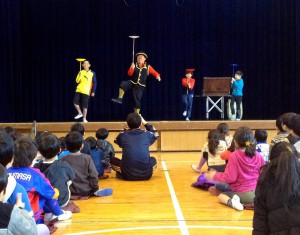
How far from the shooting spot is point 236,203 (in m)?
4.86

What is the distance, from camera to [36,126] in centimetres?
1002

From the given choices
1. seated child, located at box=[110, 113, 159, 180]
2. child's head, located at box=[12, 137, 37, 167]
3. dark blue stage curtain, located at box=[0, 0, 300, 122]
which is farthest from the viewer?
dark blue stage curtain, located at box=[0, 0, 300, 122]

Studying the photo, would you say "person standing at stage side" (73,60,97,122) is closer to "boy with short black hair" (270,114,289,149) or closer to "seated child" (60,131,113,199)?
"seated child" (60,131,113,199)

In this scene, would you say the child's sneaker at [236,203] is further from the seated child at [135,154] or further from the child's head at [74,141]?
the seated child at [135,154]

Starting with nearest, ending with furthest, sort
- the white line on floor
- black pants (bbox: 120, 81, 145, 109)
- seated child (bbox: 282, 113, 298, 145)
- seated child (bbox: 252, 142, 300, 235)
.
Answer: seated child (bbox: 252, 142, 300, 235) → the white line on floor → seated child (bbox: 282, 113, 298, 145) → black pants (bbox: 120, 81, 145, 109)

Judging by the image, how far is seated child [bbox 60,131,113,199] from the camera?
5277mm

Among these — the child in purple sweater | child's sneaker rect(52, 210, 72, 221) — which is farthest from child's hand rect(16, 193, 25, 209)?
the child in purple sweater

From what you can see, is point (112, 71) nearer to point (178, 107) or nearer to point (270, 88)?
point (178, 107)

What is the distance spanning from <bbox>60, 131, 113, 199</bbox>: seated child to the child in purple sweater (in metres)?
1.32

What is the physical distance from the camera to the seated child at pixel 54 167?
4359 mm

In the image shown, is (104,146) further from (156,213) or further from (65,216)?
(65,216)

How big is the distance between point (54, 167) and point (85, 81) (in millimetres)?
6298

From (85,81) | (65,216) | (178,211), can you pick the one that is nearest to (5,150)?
(65,216)

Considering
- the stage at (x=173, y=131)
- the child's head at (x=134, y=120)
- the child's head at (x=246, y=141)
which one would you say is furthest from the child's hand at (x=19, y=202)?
the stage at (x=173, y=131)
